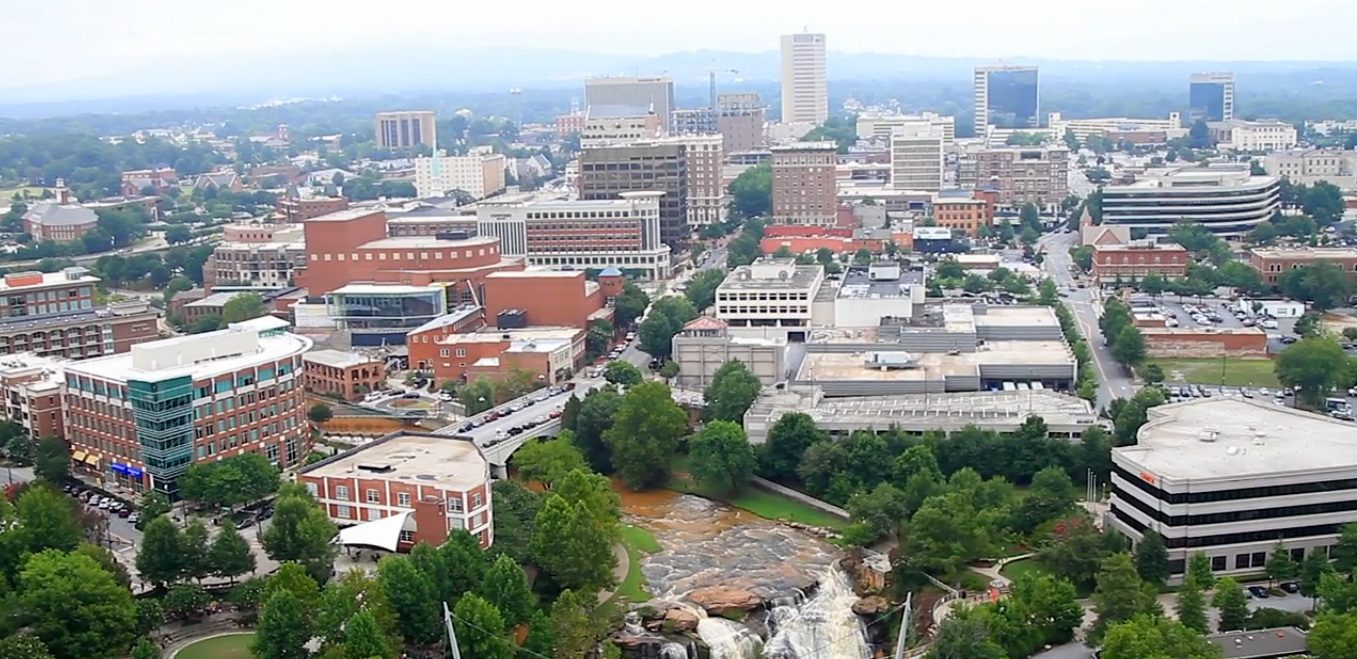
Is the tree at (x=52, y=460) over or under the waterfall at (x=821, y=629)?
over

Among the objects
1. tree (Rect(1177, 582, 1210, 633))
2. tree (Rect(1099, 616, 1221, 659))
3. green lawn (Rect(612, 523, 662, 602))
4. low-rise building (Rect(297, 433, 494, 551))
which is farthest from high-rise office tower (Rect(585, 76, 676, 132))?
tree (Rect(1099, 616, 1221, 659))

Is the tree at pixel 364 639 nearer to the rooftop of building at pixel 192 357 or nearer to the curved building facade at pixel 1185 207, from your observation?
the rooftop of building at pixel 192 357

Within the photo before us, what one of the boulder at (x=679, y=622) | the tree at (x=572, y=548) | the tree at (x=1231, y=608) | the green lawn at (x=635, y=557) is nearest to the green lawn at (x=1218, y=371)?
the green lawn at (x=635, y=557)

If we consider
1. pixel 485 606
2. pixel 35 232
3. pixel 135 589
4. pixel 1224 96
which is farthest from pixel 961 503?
pixel 1224 96

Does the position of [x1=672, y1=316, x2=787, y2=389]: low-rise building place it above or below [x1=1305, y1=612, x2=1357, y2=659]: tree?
above

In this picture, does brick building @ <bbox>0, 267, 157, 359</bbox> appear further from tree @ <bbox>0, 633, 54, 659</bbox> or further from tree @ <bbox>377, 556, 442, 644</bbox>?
tree @ <bbox>377, 556, 442, 644</bbox>

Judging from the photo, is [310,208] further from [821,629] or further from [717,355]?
[821,629]

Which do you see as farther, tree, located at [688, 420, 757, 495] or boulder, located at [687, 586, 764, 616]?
tree, located at [688, 420, 757, 495]
